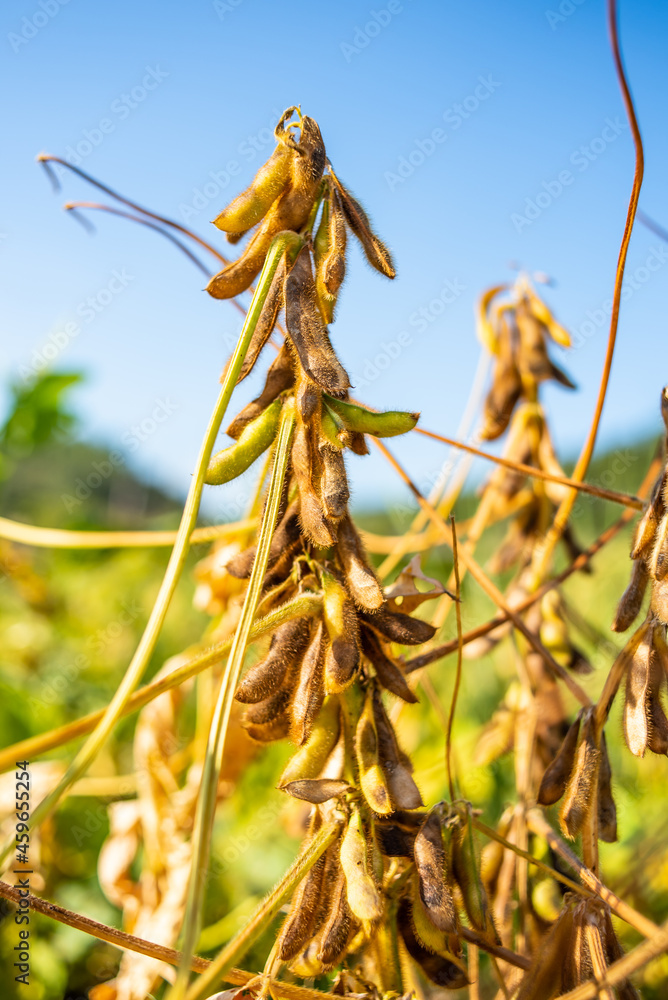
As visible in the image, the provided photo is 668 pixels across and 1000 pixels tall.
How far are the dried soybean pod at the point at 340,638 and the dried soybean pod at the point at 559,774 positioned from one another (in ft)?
0.88

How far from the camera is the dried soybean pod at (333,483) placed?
2.36 ft

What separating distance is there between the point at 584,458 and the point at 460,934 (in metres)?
0.63

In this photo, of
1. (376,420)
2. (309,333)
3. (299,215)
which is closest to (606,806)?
(376,420)

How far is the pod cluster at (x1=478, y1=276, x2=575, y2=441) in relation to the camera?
1.56 metres

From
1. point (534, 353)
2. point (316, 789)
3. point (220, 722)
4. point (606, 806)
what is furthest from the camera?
point (534, 353)

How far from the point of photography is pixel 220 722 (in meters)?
0.63

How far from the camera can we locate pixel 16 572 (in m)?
2.71

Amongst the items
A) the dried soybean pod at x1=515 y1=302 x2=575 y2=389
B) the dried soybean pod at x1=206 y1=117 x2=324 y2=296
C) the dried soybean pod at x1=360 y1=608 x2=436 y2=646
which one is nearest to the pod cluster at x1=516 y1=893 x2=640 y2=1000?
the dried soybean pod at x1=360 y1=608 x2=436 y2=646

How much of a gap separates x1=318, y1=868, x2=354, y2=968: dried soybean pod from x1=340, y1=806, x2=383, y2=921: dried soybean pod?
16 millimetres

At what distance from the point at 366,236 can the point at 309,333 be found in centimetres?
15

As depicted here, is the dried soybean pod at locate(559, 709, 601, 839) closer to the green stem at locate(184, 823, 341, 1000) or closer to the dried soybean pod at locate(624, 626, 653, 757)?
the dried soybean pod at locate(624, 626, 653, 757)

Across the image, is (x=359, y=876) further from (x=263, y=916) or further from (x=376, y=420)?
(x=376, y=420)

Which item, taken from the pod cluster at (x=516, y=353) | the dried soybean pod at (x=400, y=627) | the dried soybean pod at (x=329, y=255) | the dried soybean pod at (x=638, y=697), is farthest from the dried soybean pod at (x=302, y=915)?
the pod cluster at (x=516, y=353)

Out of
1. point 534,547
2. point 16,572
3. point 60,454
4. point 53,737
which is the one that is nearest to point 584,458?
point 534,547
